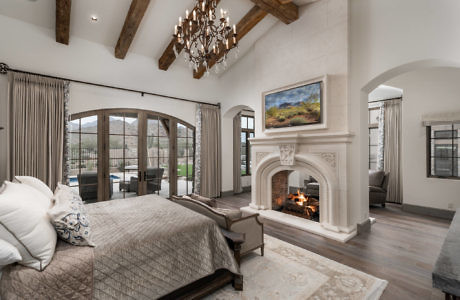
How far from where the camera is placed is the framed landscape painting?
3738mm

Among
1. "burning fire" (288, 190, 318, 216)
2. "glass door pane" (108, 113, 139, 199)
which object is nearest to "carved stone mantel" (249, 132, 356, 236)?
"burning fire" (288, 190, 318, 216)

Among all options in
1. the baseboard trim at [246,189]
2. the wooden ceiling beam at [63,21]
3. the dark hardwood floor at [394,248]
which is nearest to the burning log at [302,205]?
the dark hardwood floor at [394,248]

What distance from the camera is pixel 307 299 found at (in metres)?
1.92

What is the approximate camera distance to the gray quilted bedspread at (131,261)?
4.25ft

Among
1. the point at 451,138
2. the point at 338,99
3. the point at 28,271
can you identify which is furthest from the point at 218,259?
the point at 451,138

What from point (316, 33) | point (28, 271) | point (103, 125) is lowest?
point (28, 271)

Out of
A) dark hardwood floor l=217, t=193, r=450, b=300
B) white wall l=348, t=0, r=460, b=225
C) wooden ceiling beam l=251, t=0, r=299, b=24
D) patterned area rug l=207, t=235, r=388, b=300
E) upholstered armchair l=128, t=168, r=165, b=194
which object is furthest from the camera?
upholstered armchair l=128, t=168, r=165, b=194

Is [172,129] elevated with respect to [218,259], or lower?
elevated

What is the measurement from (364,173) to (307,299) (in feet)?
7.86

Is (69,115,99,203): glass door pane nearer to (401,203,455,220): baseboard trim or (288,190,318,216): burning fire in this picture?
(288,190,318,216): burning fire

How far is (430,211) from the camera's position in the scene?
418 centimetres

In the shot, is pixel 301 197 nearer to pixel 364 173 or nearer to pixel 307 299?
pixel 364 173

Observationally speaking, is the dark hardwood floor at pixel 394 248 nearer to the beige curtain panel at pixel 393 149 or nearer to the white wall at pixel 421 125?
the white wall at pixel 421 125

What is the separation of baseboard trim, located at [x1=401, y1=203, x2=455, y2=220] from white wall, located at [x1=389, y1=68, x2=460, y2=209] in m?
0.06
